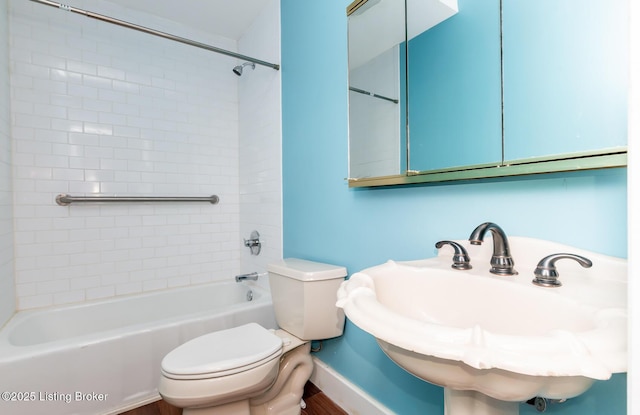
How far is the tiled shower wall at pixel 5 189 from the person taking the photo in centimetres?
167

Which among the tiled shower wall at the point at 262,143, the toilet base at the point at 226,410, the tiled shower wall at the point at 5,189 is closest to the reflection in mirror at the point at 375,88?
the tiled shower wall at the point at 262,143

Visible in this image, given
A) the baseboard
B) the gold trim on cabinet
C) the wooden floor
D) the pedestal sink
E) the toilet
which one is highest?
the gold trim on cabinet

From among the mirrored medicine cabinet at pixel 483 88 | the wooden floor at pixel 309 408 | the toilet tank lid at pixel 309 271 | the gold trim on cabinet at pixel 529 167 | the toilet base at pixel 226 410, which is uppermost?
the mirrored medicine cabinet at pixel 483 88

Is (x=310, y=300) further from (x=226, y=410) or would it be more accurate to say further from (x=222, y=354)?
(x=226, y=410)

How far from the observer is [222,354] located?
124cm

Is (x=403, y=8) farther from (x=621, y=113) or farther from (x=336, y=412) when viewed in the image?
(x=336, y=412)

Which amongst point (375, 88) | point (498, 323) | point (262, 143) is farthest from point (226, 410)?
point (262, 143)

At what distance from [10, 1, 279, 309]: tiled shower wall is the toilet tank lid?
1.23 metres

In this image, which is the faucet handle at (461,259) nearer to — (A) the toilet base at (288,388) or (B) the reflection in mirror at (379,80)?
(B) the reflection in mirror at (379,80)

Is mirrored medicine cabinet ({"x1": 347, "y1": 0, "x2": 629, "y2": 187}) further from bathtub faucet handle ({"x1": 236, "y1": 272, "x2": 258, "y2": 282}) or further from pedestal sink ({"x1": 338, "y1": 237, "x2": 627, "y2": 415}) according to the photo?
bathtub faucet handle ({"x1": 236, "y1": 272, "x2": 258, "y2": 282})

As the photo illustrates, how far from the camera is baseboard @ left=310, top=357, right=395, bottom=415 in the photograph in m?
1.39

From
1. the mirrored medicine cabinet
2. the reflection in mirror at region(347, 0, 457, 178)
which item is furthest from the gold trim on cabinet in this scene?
the reflection in mirror at region(347, 0, 457, 178)

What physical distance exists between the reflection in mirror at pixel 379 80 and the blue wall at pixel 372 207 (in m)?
0.09

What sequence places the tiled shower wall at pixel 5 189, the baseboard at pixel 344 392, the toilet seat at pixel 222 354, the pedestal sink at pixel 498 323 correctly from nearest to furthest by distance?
the pedestal sink at pixel 498 323 < the toilet seat at pixel 222 354 < the baseboard at pixel 344 392 < the tiled shower wall at pixel 5 189
